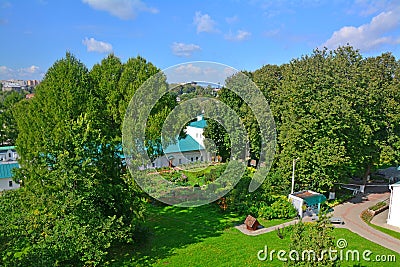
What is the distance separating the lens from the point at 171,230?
14.2 metres

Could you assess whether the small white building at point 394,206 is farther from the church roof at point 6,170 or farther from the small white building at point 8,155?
Result: the small white building at point 8,155

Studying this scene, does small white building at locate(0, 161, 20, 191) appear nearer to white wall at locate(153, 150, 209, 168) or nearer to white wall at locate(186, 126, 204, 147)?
white wall at locate(153, 150, 209, 168)

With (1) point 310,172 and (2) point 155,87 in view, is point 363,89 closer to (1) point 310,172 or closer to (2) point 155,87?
(1) point 310,172

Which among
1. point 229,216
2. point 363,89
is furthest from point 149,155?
point 363,89

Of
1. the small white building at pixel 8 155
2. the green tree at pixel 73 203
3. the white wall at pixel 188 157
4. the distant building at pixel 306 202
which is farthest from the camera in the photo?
the white wall at pixel 188 157

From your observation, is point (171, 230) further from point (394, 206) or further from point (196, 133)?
point (196, 133)

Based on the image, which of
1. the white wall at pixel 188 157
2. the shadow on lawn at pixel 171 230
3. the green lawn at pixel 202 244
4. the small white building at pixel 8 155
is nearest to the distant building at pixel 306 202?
the green lawn at pixel 202 244

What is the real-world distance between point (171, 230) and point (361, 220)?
10014 millimetres

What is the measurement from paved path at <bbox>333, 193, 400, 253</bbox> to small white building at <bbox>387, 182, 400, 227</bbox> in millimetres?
1285

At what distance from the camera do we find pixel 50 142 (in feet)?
32.8

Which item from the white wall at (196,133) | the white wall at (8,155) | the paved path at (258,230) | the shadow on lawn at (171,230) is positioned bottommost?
the paved path at (258,230)

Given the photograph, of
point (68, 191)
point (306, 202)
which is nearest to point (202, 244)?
point (68, 191)

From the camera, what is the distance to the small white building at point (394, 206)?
48.0 feet

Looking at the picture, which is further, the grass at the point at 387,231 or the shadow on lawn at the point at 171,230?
the grass at the point at 387,231
